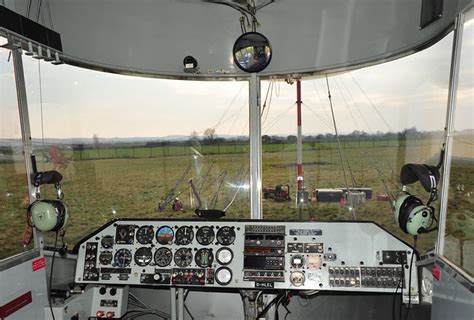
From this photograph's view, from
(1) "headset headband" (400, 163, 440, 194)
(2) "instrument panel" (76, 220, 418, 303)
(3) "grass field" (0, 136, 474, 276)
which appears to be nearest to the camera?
(1) "headset headband" (400, 163, 440, 194)

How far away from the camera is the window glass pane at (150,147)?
2953mm

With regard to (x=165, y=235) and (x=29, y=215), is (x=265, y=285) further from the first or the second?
(x=29, y=215)

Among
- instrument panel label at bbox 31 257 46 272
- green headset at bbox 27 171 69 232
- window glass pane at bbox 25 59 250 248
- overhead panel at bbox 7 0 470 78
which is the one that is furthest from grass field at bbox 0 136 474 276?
overhead panel at bbox 7 0 470 78

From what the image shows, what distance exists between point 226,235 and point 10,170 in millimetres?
1507

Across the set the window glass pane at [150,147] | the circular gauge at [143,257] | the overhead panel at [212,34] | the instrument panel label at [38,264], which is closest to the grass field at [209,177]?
the window glass pane at [150,147]

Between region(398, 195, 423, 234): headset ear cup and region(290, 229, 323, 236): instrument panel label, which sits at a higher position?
region(398, 195, 423, 234): headset ear cup

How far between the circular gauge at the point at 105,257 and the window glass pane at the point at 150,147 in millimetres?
417

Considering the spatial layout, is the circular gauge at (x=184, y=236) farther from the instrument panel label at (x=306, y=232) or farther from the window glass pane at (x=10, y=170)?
the window glass pane at (x=10, y=170)

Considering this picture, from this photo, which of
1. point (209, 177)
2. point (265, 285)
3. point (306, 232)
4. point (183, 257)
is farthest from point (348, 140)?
point (183, 257)

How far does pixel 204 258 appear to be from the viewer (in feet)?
8.20

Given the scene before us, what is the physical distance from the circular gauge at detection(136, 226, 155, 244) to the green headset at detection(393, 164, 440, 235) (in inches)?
67.5

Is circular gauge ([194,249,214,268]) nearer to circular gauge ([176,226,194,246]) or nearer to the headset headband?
circular gauge ([176,226,194,246])

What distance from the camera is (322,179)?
122 inches

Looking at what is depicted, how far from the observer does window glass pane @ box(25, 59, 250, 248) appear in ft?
9.69
